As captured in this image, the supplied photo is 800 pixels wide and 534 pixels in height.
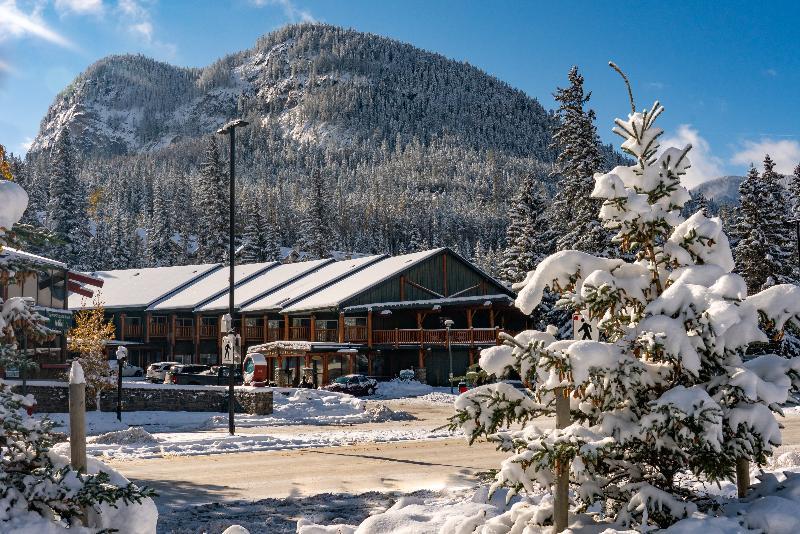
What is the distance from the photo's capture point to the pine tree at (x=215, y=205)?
304 ft

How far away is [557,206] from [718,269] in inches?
1841

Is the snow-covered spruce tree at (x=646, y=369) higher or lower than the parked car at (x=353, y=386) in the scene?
higher

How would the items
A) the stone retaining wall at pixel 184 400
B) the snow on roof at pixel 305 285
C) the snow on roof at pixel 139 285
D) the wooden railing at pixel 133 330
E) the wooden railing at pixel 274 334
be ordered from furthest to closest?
the snow on roof at pixel 139 285
the wooden railing at pixel 133 330
the wooden railing at pixel 274 334
the snow on roof at pixel 305 285
the stone retaining wall at pixel 184 400

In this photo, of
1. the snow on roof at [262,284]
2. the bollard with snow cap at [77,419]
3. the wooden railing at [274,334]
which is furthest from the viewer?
the snow on roof at [262,284]

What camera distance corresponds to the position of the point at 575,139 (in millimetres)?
44938

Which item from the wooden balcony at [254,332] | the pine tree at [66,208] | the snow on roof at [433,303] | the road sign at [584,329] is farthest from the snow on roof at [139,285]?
the road sign at [584,329]

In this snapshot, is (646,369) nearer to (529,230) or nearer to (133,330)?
(529,230)

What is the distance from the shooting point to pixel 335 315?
53.8 m

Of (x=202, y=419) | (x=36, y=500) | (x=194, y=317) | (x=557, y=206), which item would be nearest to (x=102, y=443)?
(x=202, y=419)

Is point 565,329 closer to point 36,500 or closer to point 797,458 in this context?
point 797,458

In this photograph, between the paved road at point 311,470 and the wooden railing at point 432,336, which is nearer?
the paved road at point 311,470

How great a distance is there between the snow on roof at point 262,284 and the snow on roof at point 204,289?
2.47 feet

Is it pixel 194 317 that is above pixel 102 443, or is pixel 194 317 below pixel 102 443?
above

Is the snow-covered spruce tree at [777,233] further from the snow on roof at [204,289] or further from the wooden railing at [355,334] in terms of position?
the snow on roof at [204,289]
